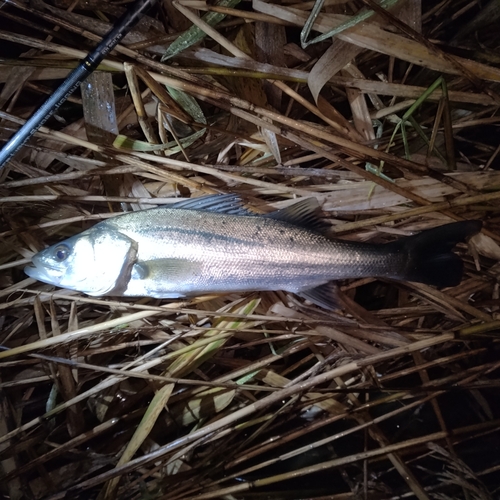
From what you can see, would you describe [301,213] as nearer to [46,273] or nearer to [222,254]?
[222,254]

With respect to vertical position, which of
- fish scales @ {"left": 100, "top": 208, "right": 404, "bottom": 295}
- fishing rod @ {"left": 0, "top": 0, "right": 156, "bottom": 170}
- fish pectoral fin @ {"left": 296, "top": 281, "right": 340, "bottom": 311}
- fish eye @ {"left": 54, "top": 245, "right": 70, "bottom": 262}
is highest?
fishing rod @ {"left": 0, "top": 0, "right": 156, "bottom": 170}

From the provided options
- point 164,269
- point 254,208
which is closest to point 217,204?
point 254,208

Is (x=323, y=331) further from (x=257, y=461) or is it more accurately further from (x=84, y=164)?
(x=84, y=164)

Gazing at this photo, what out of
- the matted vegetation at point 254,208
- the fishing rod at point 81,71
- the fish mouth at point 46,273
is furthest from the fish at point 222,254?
the fishing rod at point 81,71

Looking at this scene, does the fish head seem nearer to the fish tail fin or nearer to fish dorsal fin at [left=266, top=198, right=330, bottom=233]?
fish dorsal fin at [left=266, top=198, right=330, bottom=233]

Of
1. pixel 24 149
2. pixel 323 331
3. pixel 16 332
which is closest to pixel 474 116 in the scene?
pixel 323 331

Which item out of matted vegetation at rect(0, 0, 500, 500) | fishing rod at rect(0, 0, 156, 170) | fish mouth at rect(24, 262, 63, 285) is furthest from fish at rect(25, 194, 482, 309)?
fishing rod at rect(0, 0, 156, 170)
